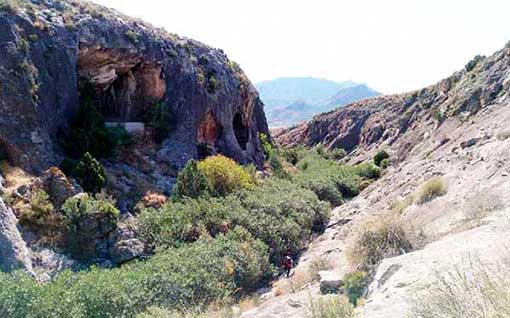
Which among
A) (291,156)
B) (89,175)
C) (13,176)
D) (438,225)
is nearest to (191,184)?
(89,175)

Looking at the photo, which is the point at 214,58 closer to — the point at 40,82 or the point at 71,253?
the point at 40,82

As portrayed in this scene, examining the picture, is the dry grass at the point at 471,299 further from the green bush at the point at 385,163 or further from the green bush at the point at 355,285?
the green bush at the point at 385,163

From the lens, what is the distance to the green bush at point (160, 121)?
85.5ft

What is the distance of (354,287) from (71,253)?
336 inches

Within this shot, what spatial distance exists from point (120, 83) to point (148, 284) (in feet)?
59.0

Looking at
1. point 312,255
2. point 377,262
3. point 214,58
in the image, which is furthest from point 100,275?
point 214,58

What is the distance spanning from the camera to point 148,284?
1096 centimetres

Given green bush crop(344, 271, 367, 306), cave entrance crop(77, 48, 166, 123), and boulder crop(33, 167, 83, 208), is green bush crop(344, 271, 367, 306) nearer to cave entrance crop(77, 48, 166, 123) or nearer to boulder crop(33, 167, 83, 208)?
boulder crop(33, 167, 83, 208)

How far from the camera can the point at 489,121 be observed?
23594 millimetres

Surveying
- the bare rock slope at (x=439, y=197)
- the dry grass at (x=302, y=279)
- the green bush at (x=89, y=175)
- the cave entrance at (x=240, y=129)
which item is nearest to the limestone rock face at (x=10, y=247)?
the green bush at (x=89, y=175)

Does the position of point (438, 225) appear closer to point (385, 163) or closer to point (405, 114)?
point (385, 163)

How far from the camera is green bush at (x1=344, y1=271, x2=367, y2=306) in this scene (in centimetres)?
955

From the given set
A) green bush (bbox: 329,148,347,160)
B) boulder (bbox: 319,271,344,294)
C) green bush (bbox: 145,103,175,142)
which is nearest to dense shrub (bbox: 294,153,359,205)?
green bush (bbox: 145,103,175,142)

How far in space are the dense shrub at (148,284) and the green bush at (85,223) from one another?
2.16m
